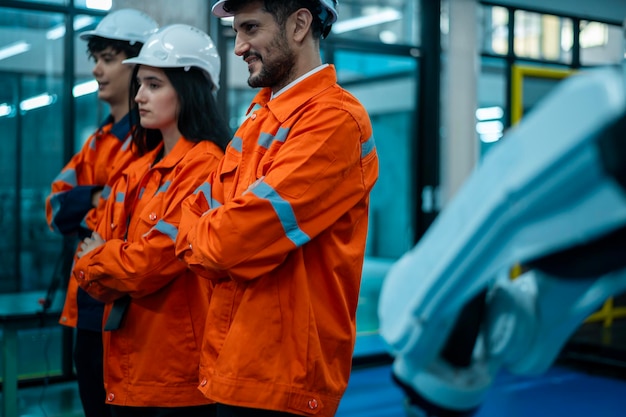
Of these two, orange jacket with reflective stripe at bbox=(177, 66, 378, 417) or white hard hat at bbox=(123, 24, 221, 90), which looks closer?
orange jacket with reflective stripe at bbox=(177, 66, 378, 417)

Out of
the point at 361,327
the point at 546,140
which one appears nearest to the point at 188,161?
the point at 546,140

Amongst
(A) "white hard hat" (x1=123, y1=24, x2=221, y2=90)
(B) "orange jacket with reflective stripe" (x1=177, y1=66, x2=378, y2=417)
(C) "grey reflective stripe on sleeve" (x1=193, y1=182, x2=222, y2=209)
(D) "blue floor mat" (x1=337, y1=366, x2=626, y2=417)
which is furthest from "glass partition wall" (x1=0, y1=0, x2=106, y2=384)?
(B) "orange jacket with reflective stripe" (x1=177, y1=66, x2=378, y2=417)

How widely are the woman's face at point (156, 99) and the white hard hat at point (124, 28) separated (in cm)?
47

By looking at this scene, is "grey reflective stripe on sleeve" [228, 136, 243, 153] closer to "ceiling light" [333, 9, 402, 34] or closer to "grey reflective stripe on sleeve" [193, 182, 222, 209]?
"grey reflective stripe on sleeve" [193, 182, 222, 209]

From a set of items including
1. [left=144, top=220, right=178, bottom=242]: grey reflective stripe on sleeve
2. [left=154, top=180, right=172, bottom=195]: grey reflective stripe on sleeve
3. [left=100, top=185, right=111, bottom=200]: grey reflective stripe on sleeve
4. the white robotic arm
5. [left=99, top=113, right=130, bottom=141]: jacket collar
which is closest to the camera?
the white robotic arm

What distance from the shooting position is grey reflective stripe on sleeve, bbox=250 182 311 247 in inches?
61.5

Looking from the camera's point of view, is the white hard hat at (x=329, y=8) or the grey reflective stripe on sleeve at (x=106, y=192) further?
the grey reflective stripe on sleeve at (x=106, y=192)

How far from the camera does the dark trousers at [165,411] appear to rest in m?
2.06

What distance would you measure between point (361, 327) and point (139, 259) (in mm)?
3862

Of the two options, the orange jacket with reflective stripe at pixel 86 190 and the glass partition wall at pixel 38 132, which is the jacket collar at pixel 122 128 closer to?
the orange jacket with reflective stripe at pixel 86 190

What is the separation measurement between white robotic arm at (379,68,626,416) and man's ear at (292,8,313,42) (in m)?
1.05

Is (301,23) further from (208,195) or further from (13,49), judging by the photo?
(13,49)

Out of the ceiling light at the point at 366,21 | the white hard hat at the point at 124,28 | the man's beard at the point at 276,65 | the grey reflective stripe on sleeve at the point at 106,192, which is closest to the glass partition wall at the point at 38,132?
the ceiling light at the point at 366,21

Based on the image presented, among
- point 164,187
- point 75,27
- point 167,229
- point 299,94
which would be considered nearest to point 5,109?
point 75,27
